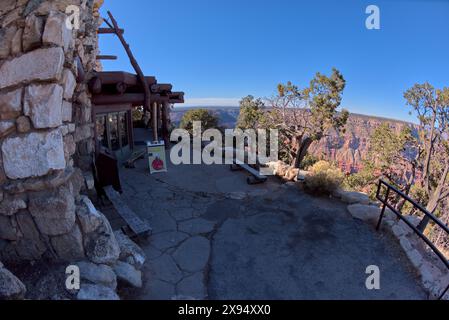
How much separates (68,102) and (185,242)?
2642 mm

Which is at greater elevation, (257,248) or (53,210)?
A: (53,210)

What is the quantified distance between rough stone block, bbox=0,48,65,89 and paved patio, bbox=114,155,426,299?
2530mm

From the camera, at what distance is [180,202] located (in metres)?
5.84

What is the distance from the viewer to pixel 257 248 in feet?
13.8

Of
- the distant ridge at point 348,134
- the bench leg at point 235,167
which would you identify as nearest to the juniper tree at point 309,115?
the distant ridge at point 348,134

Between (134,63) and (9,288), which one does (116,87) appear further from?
(9,288)

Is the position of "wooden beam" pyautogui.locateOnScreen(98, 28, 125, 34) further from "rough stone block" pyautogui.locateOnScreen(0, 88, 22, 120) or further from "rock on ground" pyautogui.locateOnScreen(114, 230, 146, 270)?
"rock on ground" pyautogui.locateOnScreen(114, 230, 146, 270)

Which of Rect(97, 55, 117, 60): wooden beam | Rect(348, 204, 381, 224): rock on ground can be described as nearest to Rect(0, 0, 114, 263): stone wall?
Rect(348, 204, 381, 224): rock on ground

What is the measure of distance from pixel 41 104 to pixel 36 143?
382 mm

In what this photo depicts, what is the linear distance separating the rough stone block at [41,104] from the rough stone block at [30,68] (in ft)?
0.30

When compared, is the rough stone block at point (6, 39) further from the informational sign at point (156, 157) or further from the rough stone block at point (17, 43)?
the informational sign at point (156, 157)

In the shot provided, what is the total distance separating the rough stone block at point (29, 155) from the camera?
2.59 meters

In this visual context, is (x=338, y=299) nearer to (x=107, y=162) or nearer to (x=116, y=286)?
(x=116, y=286)

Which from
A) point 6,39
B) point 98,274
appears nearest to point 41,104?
point 6,39
